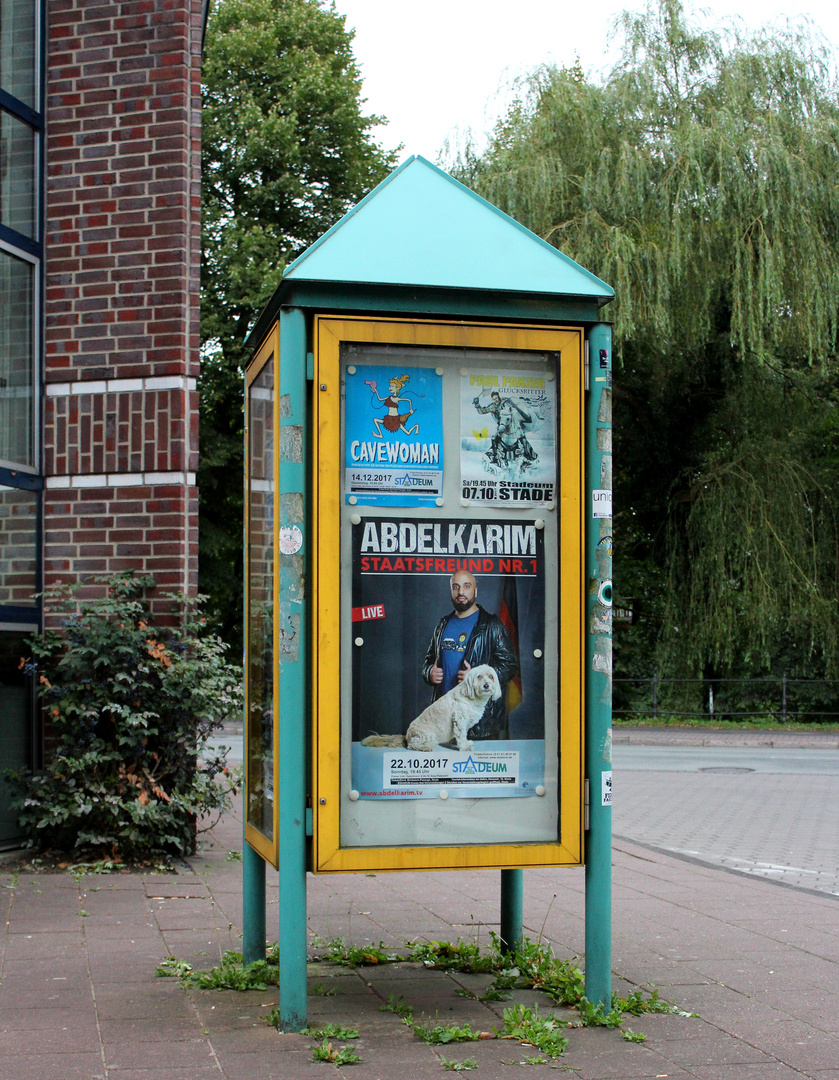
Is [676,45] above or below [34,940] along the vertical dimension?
above

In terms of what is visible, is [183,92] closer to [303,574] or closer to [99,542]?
[99,542]

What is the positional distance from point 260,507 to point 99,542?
3498 mm

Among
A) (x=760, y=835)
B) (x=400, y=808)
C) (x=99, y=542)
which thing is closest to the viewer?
(x=400, y=808)

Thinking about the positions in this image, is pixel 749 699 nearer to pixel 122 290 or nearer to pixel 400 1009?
pixel 122 290

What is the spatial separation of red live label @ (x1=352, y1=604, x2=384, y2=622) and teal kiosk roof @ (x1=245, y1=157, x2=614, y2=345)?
3.60ft

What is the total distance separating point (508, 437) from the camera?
4.64 m

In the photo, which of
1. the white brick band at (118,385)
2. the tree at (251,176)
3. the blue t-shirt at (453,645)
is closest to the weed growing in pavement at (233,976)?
the blue t-shirt at (453,645)

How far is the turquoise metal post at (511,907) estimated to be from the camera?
5230 mm

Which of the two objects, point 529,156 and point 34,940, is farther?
point 529,156

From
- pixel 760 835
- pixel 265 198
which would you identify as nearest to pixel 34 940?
pixel 760 835

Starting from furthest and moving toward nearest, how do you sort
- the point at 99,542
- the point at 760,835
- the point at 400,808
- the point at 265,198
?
the point at 265,198 → the point at 760,835 → the point at 99,542 → the point at 400,808

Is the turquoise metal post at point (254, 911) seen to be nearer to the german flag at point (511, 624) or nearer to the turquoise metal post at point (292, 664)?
the turquoise metal post at point (292, 664)

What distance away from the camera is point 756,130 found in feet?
62.5

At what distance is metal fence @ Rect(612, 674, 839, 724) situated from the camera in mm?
23406
